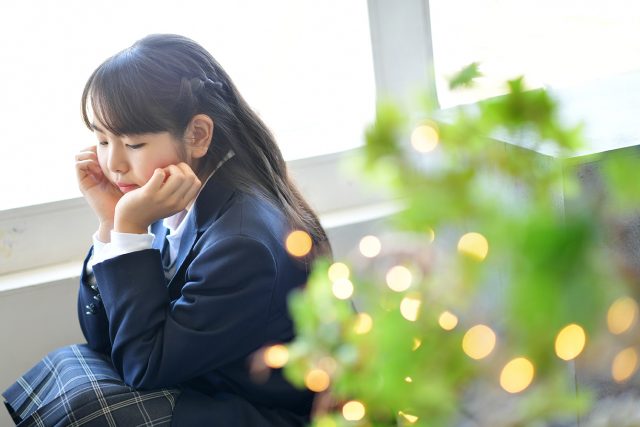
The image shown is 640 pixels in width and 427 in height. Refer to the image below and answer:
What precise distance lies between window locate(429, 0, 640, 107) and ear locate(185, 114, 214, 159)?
2.37ft

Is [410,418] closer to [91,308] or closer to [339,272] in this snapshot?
[339,272]

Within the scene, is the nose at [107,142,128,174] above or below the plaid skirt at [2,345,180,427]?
above

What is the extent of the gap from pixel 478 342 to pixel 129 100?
0.84 meters

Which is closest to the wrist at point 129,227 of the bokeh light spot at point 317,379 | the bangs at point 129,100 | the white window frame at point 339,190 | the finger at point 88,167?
the bangs at point 129,100

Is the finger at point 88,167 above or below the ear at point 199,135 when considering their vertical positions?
below

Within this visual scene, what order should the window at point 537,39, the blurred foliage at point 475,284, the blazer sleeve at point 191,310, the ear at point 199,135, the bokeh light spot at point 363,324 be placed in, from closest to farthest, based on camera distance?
the blurred foliage at point 475,284 < the bokeh light spot at point 363,324 < the blazer sleeve at point 191,310 < the ear at point 199,135 < the window at point 537,39

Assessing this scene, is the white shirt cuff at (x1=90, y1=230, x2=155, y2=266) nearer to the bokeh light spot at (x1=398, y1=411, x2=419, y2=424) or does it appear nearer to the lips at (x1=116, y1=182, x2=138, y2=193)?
the lips at (x1=116, y1=182, x2=138, y2=193)

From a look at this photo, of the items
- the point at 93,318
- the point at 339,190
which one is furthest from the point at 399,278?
the point at 339,190

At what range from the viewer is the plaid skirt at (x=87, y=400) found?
1.13m

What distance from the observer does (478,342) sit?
0.45 meters

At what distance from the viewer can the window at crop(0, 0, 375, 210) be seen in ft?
5.26

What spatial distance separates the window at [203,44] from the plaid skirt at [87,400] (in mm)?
449

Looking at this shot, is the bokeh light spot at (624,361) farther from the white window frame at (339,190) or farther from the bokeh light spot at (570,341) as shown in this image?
the white window frame at (339,190)

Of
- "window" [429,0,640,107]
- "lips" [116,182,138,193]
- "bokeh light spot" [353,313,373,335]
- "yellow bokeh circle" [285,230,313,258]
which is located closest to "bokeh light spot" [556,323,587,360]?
"bokeh light spot" [353,313,373,335]
